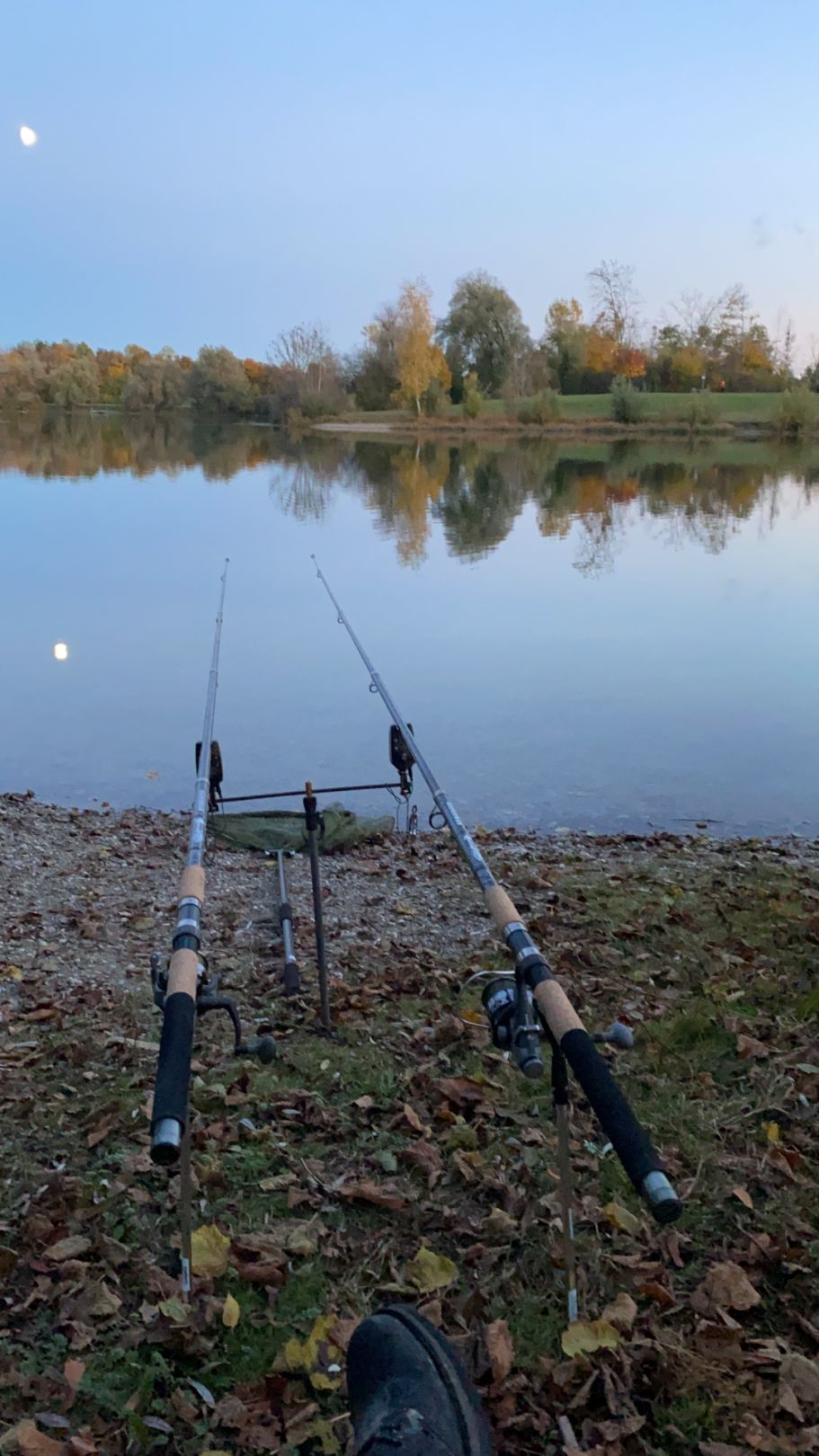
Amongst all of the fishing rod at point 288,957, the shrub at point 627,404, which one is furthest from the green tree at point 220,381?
the fishing rod at point 288,957

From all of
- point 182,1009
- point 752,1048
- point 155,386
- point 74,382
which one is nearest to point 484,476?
point 752,1048

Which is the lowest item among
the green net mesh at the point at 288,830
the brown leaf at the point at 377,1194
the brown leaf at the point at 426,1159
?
the green net mesh at the point at 288,830

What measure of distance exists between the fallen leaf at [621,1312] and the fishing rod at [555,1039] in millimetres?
841

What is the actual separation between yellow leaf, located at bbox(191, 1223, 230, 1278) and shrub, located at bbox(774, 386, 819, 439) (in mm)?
65928

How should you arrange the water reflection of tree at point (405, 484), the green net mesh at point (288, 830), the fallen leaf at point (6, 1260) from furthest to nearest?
the water reflection of tree at point (405, 484) < the green net mesh at point (288, 830) < the fallen leaf at point (6, 1260)

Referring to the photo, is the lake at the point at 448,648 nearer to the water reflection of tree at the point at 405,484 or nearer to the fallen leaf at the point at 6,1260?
the water reflection of tree at the point at 405,484

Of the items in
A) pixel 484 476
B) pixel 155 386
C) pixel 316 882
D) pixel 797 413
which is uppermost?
pixel 155 386

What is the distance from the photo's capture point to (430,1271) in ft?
9.59

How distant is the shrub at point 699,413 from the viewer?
66188mm

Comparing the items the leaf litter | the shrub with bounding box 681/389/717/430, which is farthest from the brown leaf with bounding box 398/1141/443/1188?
the shrub with bounding box 681/389/717/430

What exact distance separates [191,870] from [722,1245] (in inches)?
72.9

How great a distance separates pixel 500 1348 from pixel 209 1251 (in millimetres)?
874

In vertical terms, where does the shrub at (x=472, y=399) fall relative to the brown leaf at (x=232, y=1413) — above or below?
above

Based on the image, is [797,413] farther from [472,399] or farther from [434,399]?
[434,399]
